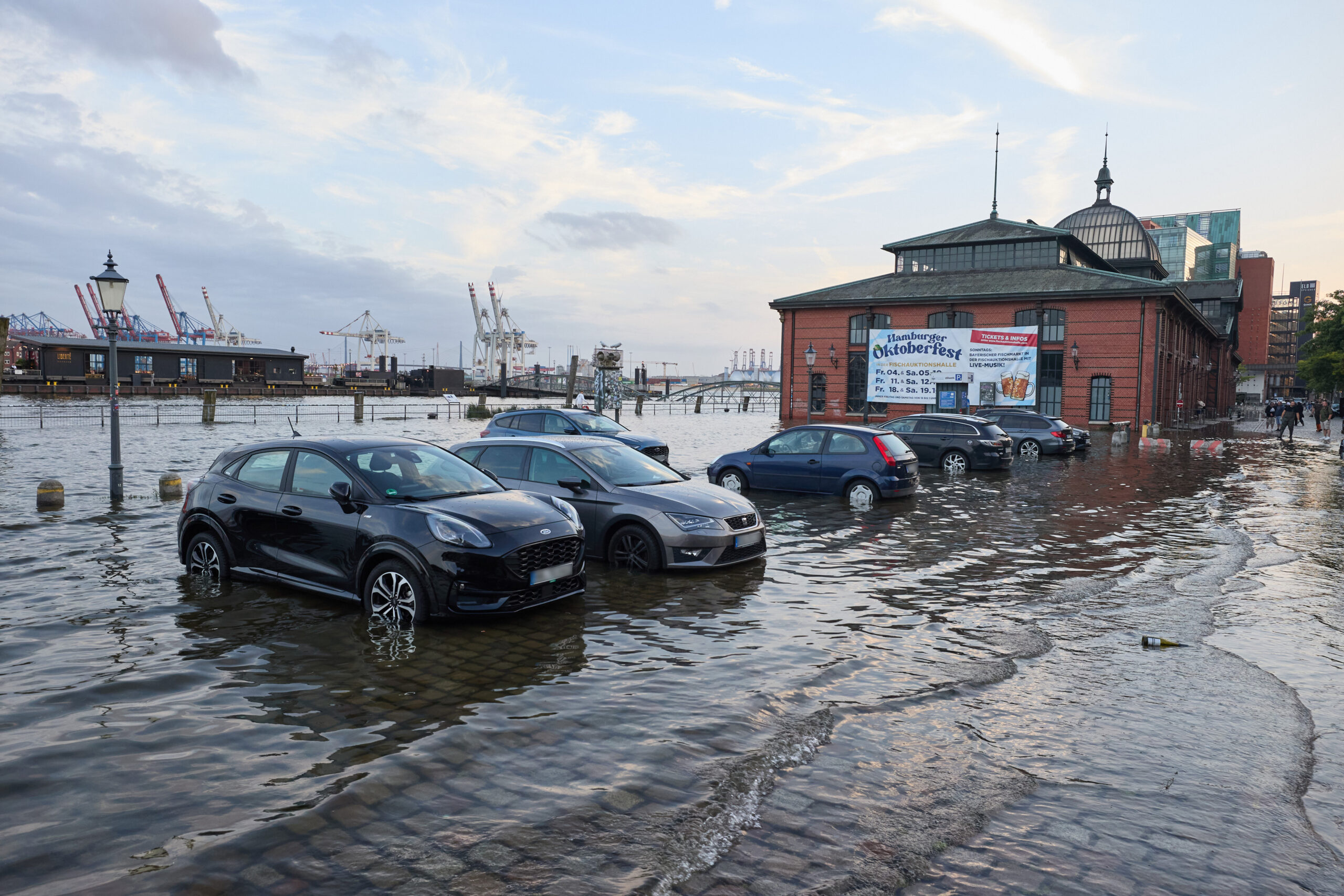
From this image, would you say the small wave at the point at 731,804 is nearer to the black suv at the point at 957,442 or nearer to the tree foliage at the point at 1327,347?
the black suv at the point at 957,442

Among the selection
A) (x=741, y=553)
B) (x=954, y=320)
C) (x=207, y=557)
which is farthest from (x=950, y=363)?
(x=207, y=557)

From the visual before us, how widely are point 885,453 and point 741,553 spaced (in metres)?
6.01

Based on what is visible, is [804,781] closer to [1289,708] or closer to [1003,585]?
[1289,708]

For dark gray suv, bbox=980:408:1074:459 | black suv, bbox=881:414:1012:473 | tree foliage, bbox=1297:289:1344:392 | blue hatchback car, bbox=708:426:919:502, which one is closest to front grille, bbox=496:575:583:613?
blue hatchback car, bbox=708:426:919:502

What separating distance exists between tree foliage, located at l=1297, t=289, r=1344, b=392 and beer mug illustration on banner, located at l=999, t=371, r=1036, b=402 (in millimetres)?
28308

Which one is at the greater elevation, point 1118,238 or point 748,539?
point 1118,238

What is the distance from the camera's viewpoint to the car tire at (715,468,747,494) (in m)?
15.7

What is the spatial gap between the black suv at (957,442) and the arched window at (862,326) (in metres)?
24.0

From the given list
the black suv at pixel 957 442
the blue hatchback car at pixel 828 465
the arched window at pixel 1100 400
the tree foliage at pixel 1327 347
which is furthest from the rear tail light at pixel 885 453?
the tree foliage at pixel 1327 347

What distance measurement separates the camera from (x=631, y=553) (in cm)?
934

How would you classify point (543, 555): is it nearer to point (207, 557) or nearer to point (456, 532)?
point (456, 532)

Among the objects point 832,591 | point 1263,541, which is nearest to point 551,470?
point 832,591

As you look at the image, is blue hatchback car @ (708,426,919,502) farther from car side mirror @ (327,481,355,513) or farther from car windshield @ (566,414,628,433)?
car side mirror @ (327,481,355,513)

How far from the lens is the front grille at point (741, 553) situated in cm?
916
